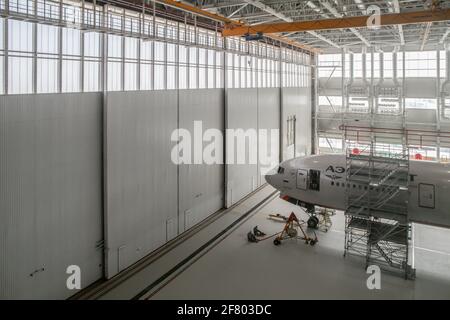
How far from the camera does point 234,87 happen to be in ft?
95.8

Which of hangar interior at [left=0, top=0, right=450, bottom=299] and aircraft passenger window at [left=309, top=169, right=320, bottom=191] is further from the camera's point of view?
aircraft passenger window at [left=309, top=169, right=320, bottom=191]

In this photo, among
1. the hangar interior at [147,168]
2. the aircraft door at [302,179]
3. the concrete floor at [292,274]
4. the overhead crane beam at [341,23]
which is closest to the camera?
the hangar interior at [147,168]

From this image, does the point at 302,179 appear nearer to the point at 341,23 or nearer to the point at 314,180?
the point at 314,180

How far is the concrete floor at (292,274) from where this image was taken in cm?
1673

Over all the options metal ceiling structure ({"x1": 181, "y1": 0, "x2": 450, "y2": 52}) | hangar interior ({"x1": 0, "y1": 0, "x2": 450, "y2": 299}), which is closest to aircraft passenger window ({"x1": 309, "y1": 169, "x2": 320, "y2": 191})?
hangar interior ({"x1": 0, "y1": 0, "x2": 450, "y2": 299})

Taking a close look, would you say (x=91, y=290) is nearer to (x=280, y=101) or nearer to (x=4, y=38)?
(x=4, y=38)

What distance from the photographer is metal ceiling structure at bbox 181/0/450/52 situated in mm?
20938

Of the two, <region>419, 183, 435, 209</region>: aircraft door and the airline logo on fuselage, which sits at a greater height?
the airline logo on fuselage

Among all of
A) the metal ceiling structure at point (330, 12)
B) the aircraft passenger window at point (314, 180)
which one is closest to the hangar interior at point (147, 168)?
the metal ceiling structure at point (330, 12)

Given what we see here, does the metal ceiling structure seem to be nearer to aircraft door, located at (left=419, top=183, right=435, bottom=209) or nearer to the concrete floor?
aircraft door, located at (left=419, top=183, right=435, bottom=209)

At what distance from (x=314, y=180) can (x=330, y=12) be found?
11199 millimetres

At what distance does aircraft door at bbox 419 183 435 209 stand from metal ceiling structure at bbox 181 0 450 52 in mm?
9406

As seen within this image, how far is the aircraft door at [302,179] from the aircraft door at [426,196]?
6.50 m

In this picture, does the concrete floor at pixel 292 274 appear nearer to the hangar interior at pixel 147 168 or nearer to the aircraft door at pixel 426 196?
the hangar interior at pixel 147 168
